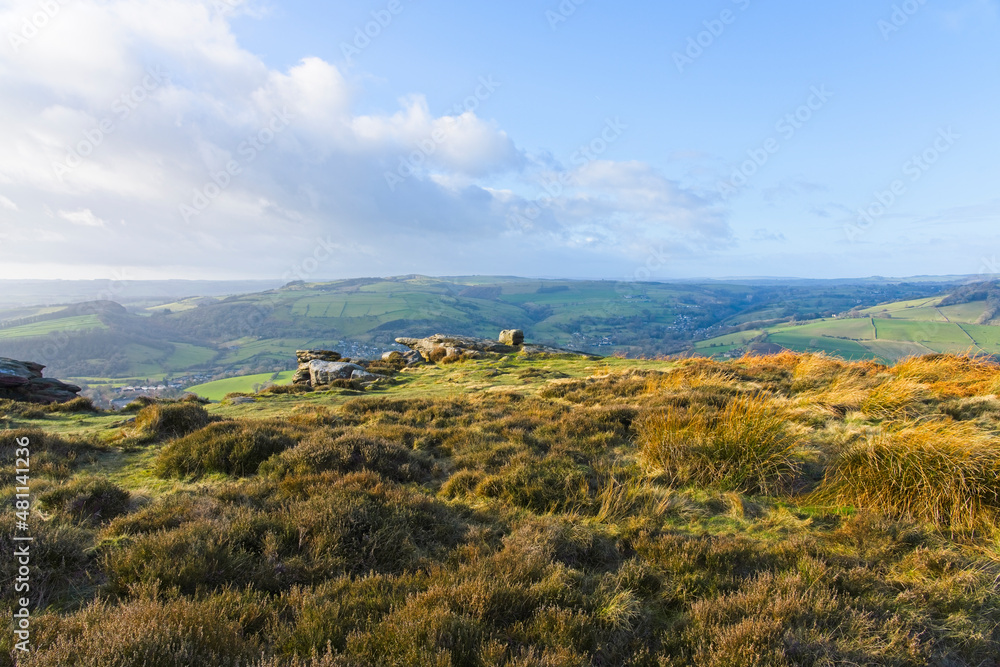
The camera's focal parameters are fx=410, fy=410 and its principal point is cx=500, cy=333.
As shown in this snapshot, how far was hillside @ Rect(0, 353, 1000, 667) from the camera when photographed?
321 cm

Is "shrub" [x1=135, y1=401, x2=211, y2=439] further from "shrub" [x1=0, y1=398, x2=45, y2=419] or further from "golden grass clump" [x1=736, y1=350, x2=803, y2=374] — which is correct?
"golden grass clump" [x1=736, y1=350, x2=803, y2=374]

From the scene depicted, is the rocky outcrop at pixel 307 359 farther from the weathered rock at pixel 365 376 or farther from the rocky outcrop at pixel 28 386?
the rocky outcrop at pixel 28 386

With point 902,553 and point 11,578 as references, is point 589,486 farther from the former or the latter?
point 11,578

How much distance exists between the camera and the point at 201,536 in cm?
447

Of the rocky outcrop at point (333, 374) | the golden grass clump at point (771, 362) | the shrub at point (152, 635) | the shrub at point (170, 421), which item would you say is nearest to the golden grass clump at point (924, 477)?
the shrub at point (152, 635)

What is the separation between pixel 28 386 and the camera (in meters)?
18.3

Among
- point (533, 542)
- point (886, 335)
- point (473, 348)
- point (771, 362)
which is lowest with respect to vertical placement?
point (886, 335)

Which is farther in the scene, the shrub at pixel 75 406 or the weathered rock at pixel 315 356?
the weathered rock at pixel 315 356

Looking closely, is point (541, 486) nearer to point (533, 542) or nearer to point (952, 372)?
point (533, 542)

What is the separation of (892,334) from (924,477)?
109968 mm

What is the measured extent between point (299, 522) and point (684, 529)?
4.98 meters

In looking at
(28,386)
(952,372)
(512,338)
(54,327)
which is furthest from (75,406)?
(54,327)

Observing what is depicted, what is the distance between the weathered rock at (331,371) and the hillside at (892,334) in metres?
61.6

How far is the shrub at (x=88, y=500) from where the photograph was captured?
17.3 feet
